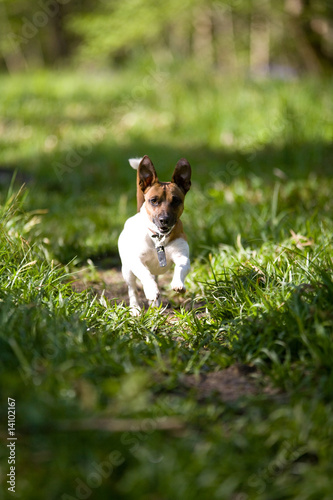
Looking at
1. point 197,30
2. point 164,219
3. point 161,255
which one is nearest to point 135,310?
point 161,255

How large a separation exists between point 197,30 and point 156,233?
20.3 m

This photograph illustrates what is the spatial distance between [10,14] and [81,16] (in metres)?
9.10

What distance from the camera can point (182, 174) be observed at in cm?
285

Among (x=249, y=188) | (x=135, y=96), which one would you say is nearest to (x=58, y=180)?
(x=249, y=188)

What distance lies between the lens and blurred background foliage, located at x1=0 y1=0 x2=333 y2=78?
9602 mm

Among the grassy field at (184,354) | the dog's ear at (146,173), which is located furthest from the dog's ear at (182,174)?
the grassy field at (184,354)

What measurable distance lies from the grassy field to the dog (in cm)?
26

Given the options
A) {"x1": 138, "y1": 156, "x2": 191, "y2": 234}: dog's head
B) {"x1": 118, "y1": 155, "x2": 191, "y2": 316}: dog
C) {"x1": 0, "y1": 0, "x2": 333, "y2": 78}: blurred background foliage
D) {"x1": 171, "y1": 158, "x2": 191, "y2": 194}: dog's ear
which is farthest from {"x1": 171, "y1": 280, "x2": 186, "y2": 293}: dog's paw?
{"x1": 0, "y1": 0, "x2": 333, "y2": 78}: blurred background foliage

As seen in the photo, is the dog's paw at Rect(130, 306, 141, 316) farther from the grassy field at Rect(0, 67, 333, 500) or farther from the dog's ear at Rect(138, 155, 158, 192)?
the dog's ear at Rect(138, 155, 158, 192)

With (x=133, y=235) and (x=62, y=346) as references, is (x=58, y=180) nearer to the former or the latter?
(x=133, y=235)

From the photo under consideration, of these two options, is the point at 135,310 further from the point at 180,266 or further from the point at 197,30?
the point at 197,30

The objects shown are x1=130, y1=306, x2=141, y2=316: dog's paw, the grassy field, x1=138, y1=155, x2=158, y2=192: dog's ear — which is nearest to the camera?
the grassy field

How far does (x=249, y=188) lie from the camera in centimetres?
555

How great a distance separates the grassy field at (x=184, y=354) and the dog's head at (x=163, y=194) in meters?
0.56
